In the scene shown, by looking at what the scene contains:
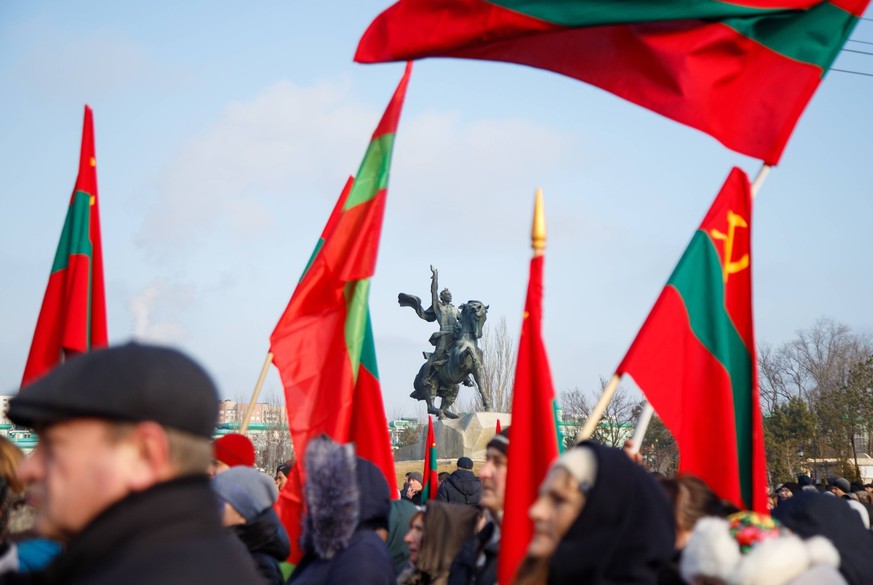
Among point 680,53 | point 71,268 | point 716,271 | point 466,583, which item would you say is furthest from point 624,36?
point 71,268

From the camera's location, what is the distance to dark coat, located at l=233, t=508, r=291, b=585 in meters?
4.23

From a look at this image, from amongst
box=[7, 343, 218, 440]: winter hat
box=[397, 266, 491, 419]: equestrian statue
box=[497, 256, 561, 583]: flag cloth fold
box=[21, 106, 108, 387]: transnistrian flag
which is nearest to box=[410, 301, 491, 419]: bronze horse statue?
box=[397, 266, 491, 419]: equestrian statue

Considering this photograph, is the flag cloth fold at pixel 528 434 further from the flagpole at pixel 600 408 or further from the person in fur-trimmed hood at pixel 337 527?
the person in fur-trimmed hood at pixel 337 527

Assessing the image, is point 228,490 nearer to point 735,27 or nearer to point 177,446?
point 177,446

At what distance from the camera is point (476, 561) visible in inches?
159

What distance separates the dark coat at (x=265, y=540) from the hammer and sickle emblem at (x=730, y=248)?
8.28 feet

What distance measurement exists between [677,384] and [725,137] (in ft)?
4.10

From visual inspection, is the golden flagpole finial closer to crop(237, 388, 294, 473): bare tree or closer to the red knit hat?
the red knit hat

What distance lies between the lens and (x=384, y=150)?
20.1ft

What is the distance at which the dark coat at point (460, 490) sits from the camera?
10.2 m

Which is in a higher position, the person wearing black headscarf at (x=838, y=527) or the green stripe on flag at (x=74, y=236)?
the green stripe on flag at (x=74, y=236)

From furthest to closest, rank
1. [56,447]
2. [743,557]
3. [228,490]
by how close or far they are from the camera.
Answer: [228,490] → [743,557] → [56,447]

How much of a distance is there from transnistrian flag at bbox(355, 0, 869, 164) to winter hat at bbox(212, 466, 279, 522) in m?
2.22

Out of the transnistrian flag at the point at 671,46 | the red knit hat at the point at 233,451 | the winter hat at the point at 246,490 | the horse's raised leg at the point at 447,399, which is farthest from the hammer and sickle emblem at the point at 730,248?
the horse's raised leg at the point at 447,399
